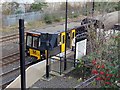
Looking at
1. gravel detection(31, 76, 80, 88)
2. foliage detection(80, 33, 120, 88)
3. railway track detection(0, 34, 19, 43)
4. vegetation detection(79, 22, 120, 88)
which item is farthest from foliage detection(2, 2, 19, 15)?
foliage detection(80, 33, 120, 88)

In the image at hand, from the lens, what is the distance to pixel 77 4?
90.9 feet

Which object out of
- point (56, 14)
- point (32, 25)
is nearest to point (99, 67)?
point (32, 25)

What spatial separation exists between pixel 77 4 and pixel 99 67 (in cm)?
2305

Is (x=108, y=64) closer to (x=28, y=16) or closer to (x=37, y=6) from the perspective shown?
(x=28, y=16)

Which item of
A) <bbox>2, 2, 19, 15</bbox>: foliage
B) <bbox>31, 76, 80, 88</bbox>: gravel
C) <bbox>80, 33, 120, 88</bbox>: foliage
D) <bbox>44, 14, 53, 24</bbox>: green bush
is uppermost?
<bbox>2, 2, 19, 15</bbox>: foliage

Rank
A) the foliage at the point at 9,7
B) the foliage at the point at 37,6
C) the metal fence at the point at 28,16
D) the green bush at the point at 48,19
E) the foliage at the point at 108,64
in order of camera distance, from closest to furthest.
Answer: the foliage at the point at 108,64, the metal fence at the point at 28,16, the foliage at the point at 9,7, the green bush at the point at 48,19, the foliage at the point at 37,6

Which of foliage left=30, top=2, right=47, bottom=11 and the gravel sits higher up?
foliage left=30, top=2, right=47, bottom=11

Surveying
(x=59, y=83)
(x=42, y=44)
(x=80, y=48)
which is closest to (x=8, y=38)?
(x=42, y=44)

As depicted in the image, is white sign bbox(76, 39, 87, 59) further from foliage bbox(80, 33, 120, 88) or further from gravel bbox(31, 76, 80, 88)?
foliage bbox(80, 33, 120, 88)

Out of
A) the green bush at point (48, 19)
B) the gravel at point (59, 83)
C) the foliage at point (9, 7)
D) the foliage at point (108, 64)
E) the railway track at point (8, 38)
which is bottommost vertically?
the gravel at point (59, 83)

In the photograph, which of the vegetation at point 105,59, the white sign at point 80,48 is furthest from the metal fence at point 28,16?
the vegetation at point 105,59

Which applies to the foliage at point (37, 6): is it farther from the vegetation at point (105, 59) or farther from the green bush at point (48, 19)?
the vegetation at point (105, 59)

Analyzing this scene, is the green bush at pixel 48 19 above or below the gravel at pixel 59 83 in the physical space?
above

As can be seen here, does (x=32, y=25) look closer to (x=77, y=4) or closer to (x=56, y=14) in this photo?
(x=56, y=14)
